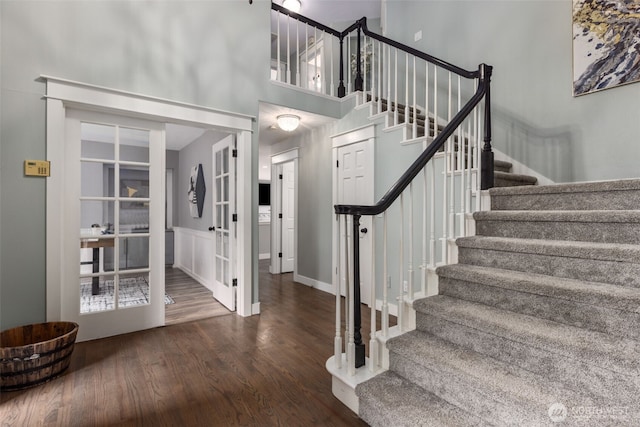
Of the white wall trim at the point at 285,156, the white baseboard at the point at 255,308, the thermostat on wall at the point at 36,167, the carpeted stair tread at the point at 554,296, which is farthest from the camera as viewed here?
the white wall trim at the point at 285,156

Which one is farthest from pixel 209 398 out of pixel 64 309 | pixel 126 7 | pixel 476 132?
pixel 126 7

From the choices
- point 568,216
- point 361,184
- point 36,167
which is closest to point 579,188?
point 568,216

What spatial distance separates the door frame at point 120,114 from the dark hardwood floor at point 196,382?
1.63ft

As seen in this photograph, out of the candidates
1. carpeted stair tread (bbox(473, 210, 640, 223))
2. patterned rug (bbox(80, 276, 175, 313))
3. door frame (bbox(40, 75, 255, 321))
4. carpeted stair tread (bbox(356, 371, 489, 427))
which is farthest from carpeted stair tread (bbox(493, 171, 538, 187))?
patterned rug (bbox(80, 276, 175, 313))

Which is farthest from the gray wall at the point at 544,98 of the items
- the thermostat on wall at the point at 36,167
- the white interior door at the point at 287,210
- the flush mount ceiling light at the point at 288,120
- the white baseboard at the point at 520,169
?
the thermostat on wall at the point at 36,167

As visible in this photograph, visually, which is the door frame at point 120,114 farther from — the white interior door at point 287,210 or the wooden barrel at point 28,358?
the white interior door at point 287,210

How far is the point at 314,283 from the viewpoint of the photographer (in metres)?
4.54

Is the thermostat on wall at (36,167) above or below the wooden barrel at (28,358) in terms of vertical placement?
above

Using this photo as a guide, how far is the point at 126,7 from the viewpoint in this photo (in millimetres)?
2646

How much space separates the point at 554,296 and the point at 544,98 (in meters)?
2.44

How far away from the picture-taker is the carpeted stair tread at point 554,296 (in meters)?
1.32

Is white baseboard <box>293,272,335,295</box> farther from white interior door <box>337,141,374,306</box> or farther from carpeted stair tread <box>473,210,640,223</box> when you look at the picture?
carpeted stair tread <box>473,210,640,223</box>

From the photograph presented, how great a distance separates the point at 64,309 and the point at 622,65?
5.01 metres

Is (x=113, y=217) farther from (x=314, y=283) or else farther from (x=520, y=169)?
(x=520, y=169)
